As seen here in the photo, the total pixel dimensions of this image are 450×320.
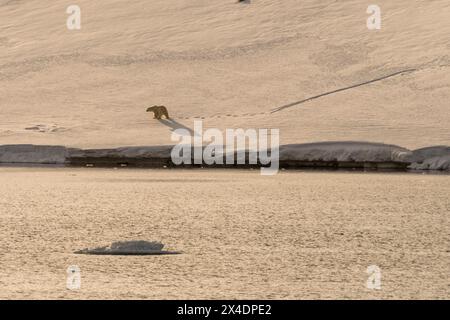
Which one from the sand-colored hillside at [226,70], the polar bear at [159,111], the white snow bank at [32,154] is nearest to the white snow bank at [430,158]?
the sand-colored hillside at [226,70]

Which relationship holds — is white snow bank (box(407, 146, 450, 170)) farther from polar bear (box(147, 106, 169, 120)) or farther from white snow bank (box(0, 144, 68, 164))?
polar bear (box(147, 106, 169, 120))

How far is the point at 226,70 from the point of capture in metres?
38.9

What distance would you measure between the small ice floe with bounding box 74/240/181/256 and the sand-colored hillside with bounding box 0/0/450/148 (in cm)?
1725

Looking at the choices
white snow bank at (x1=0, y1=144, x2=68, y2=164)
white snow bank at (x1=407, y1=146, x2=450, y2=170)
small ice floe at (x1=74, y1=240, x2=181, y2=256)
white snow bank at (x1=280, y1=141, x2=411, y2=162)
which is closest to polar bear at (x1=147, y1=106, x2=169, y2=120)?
white snow bank at (x1=0, y1=144, x2=68, y2=164)

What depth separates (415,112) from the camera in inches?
1268

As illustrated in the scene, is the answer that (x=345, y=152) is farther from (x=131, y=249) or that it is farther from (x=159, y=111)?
(x=131, y=249)

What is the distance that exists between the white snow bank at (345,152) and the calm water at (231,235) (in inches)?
132

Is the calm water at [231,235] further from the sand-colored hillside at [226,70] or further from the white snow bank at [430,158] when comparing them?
the sand-colored hillside at [226,70]

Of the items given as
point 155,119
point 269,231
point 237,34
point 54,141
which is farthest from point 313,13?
A: point 269,231

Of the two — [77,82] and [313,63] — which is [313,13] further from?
[77,82]

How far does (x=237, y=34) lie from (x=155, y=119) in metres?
9.07

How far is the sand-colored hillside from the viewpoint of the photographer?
3212 centimetres

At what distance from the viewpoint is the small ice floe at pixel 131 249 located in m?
10.6

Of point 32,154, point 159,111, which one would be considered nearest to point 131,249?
point 32,154
